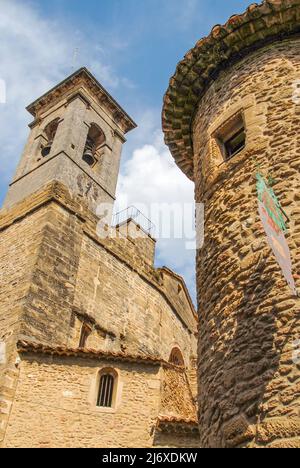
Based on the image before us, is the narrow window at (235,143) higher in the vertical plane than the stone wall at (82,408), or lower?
higher

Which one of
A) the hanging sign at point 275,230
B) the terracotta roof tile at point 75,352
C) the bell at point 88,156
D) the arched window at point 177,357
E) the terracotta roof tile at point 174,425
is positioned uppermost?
the bell at point 88,156

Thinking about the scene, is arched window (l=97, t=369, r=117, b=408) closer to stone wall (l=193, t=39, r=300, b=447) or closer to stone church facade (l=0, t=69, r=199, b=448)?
stone church facade (l=0, t=69, r=199, b=448)

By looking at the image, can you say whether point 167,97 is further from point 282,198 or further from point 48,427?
point 48,427

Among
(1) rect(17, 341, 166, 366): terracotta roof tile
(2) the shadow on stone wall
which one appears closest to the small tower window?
(2) the shadow on stone wall

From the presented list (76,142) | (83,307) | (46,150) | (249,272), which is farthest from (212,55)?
(46,150)

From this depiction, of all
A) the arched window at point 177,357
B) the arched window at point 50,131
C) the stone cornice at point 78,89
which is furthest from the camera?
the stone cornice at point 78,89

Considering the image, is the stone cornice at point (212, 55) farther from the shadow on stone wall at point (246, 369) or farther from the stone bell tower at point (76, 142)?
the stone bell tower at point (76, 142)

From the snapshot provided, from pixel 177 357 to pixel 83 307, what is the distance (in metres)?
5.12

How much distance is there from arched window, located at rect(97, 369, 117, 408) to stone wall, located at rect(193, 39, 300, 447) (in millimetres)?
5198

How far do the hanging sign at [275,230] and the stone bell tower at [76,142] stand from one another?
11.9 metres

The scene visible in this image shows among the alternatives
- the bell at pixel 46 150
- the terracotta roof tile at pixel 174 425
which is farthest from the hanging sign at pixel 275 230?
the bell at pixel 46 150

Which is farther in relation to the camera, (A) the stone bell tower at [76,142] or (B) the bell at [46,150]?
(B) the bell at [46,150]

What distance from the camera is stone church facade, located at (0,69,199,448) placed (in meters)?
9.13

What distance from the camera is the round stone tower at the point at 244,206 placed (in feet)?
12.1
